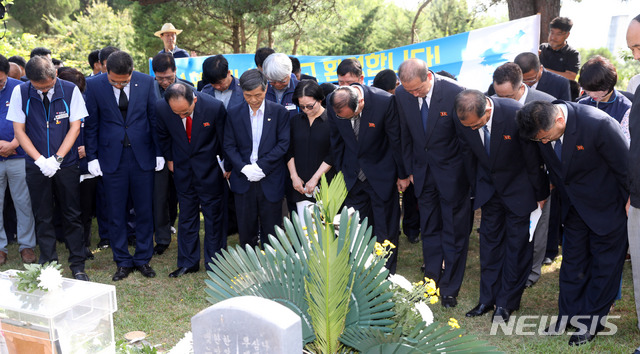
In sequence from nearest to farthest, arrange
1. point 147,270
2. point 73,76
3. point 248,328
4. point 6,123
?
1. point 248,328
2. point 147,270
3. point 6,123
4. point 73,76

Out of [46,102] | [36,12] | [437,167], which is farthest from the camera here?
[36,12]

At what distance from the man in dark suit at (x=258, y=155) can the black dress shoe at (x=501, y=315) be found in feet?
6.83

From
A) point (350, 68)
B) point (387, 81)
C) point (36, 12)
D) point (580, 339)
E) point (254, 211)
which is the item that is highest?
point (36, 12)

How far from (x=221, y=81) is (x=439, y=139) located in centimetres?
240

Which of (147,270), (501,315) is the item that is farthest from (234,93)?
(501,315)

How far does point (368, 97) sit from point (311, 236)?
8.61 ft

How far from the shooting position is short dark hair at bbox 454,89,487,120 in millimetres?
3980

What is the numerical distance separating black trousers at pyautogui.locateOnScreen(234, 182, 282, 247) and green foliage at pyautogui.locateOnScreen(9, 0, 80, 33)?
25553mm

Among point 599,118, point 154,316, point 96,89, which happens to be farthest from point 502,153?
point 96,89

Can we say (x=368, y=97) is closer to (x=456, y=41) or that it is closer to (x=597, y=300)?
(x=597, y=300)

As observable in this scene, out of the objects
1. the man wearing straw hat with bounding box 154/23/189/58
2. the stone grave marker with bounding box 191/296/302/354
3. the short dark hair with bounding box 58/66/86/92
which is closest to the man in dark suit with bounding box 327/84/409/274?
the stone grave marker with bounding box 191/296/302/354

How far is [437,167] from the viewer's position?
4699 millimetres

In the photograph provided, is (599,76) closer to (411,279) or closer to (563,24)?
(411,279)

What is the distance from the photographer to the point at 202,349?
2447 mm
